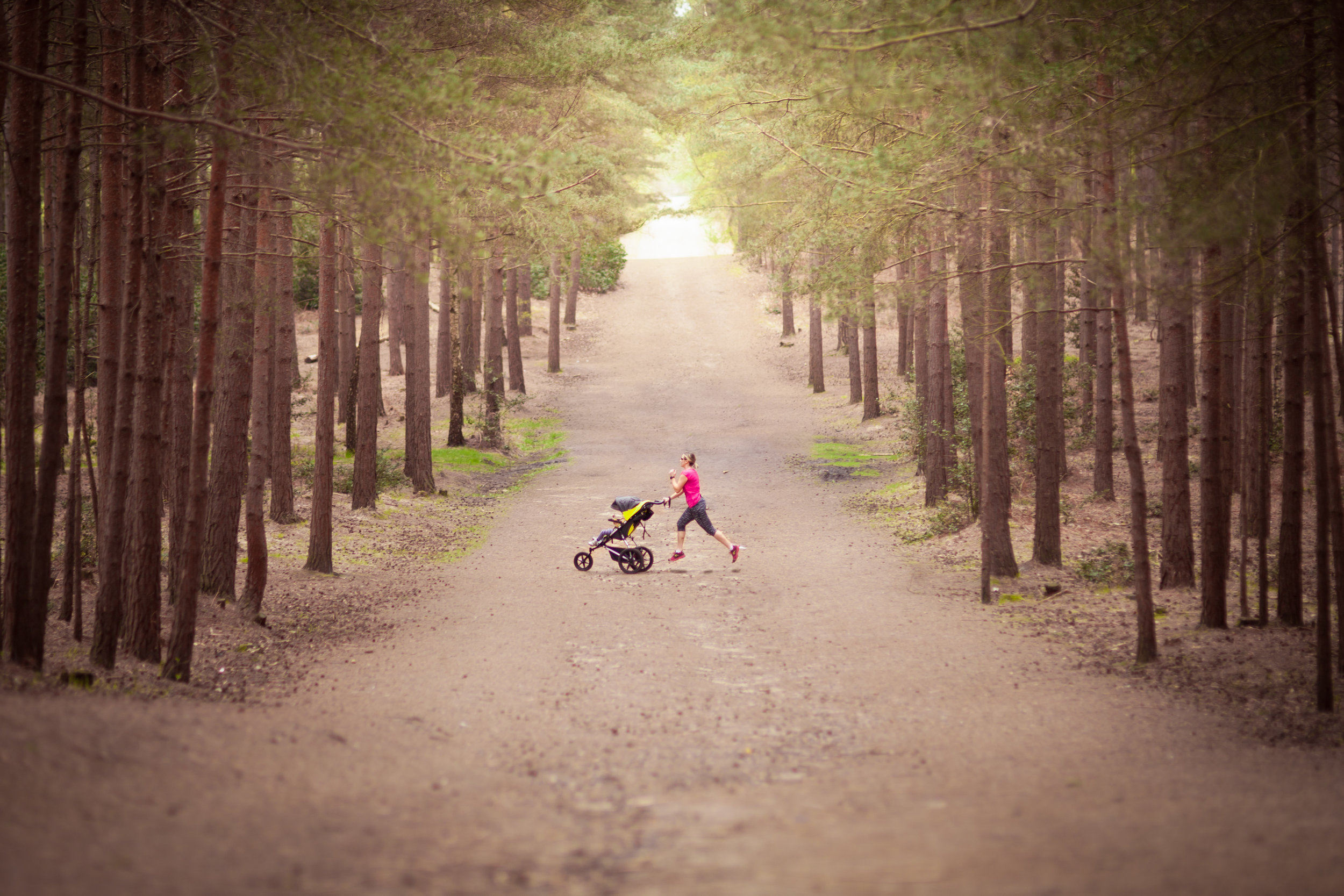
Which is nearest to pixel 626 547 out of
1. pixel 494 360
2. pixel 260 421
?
pixel 260 421

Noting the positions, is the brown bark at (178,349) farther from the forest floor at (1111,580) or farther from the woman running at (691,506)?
the forest floor at (1111,580)

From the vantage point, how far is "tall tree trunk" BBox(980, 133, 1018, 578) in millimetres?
11898

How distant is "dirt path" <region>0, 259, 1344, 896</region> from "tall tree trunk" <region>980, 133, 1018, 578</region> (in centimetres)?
137

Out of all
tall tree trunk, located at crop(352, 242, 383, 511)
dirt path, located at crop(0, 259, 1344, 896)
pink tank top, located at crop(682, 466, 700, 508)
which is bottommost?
dirt path, located at crop(0, 259, 1344, 896)

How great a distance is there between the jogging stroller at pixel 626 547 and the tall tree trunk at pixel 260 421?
14.6ft

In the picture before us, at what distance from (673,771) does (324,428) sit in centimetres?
910

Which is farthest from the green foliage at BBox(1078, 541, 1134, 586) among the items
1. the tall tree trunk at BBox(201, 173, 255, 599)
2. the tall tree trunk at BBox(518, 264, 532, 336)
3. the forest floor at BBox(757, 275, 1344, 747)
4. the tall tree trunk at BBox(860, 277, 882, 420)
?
the tall tree trunk at BBox(518, 264, 532, 336)

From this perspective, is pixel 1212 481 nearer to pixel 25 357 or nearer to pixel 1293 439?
pixel 1293 439

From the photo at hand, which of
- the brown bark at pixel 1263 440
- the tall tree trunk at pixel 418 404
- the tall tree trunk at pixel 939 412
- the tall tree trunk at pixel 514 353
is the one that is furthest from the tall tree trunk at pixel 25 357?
the tall tree trunk at pixel 514 353

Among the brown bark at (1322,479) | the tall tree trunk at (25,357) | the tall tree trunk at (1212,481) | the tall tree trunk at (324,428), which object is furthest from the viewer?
the tall tree trunk at (324,428)

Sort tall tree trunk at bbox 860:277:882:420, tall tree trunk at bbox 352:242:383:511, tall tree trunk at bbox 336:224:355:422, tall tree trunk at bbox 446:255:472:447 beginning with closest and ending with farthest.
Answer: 1. tall tree trunk at bbox 352:242:383:511
2. tall tree trunk at bbox 446:255:472:447
3. tall tree trunk at bbox 336:224:355:422
4. tall tree trunk at bbox 860:277:882:420

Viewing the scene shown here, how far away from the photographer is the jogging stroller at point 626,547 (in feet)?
46.4

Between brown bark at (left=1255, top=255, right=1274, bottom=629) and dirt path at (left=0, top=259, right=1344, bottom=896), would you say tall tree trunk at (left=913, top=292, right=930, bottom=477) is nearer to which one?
dirt path at (left=0, top=259, right=1344, bottom=896)

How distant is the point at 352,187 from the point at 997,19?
16.5 ft
